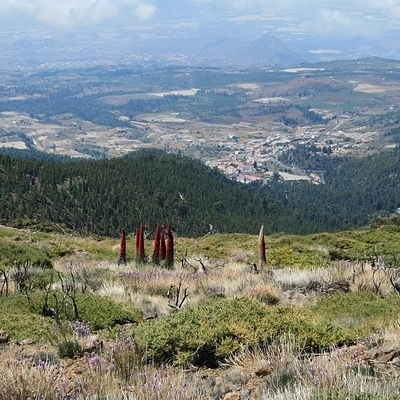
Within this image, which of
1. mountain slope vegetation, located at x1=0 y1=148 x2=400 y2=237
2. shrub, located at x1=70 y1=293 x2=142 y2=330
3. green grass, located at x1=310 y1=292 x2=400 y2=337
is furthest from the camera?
mountain slope vegetation, located at x1=0 y1=148 x2=400 y2=237

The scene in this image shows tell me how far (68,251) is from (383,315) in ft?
44.1

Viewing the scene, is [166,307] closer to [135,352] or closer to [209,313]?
[209,313]

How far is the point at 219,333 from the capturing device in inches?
192

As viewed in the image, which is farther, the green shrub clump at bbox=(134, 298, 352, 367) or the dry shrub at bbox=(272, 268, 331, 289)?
the dry shrub at bbox=(272, 268, 331, 289)

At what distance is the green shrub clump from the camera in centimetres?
468

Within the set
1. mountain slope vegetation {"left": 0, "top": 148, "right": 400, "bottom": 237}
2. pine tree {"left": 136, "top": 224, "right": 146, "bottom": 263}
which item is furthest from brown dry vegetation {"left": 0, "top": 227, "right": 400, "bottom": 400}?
mountain slope vegetation {"left": 0, "top": 148, "right": 400, "bottom": 237}

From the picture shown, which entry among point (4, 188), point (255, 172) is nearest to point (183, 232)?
point (4, 188)

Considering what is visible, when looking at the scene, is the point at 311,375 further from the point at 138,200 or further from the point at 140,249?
the point at 138,200

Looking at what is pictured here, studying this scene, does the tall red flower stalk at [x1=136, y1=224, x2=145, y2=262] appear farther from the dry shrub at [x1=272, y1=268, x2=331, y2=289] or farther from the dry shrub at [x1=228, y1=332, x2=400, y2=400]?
the dry shrub at [x1=228, y1=332, x2=400, y2=400]

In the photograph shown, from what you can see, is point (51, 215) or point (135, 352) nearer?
point (135, 352)

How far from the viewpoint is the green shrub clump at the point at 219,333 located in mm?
4676

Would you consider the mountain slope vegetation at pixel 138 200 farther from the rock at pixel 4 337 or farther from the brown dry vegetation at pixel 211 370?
the brown dry vegetation at pixel 211 370

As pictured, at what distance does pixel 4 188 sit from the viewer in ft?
206

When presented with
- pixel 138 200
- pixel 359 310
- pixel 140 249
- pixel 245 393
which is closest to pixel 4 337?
pixel 245 393
